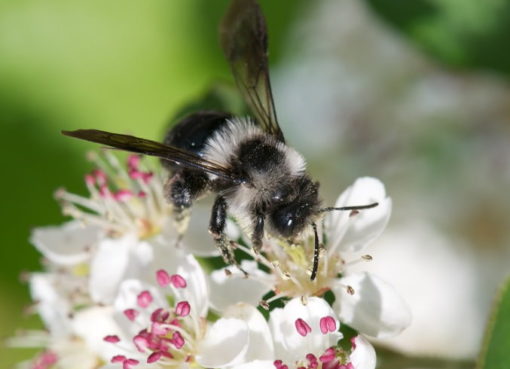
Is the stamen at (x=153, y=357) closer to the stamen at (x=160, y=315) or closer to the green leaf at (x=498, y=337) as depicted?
the stamen at (x=160, y=315)

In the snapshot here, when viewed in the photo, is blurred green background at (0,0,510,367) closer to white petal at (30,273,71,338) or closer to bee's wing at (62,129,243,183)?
white petal at (30,273,71,338)

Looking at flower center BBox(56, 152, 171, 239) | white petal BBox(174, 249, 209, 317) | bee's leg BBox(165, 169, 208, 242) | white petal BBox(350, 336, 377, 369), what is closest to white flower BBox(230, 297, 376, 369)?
white petal BBox(350, 336, 377, 369)

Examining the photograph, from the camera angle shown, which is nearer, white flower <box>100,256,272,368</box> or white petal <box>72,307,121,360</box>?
white flower <box>100,256,272,368</box>

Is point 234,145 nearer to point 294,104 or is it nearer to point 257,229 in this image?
point 257,229

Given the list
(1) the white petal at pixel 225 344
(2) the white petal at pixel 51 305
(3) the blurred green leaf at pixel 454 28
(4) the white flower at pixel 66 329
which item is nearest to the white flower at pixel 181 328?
(1) the white petal at pixel 225 344

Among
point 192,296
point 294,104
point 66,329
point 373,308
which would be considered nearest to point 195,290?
point 192,296

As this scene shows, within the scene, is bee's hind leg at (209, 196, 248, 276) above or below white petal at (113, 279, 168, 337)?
above

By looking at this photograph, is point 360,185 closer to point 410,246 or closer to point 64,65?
point 410,246

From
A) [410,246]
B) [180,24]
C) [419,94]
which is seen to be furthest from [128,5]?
[410,246]
